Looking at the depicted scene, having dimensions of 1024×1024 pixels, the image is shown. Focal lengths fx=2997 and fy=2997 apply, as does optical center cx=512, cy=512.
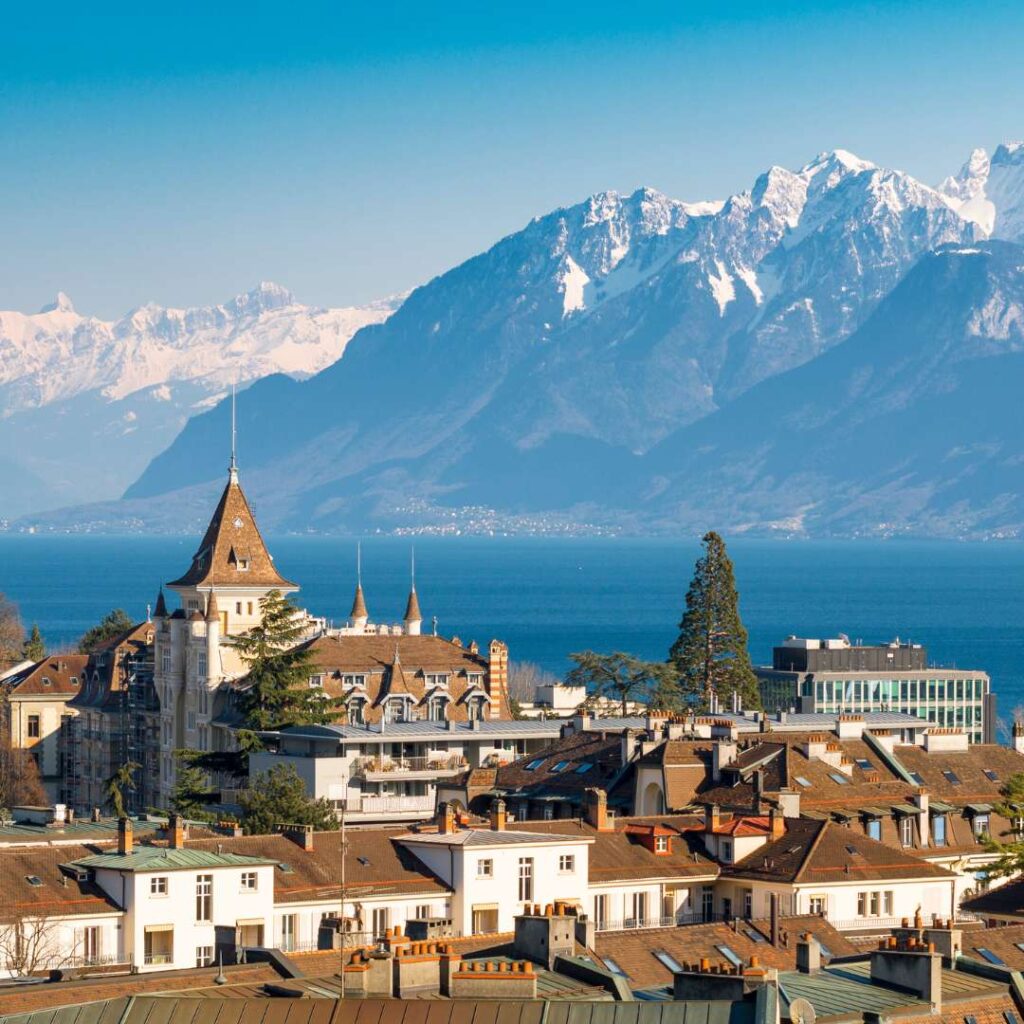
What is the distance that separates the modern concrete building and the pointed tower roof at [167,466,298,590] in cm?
3904

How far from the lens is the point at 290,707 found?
92188 mm

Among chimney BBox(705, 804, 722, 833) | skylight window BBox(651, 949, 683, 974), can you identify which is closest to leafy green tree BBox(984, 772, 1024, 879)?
chimney BBox(705, 804, 722, 833)

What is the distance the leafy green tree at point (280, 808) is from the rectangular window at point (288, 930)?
13938 millimetres

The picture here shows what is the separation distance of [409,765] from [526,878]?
1220 inches

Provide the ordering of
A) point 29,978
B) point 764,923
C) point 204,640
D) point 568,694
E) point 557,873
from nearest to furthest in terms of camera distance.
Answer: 1. point 29,978
2. point 764,923
3. point 557,873
4. point 204,640
5. point 568,694

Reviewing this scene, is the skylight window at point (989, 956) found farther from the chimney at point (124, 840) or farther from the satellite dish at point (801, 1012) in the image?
the chimney at point (124, 840)

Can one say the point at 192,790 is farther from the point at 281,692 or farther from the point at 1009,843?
the point at 1009,843

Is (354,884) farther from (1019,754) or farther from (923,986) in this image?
(1019,754)

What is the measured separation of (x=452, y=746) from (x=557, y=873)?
3214cm

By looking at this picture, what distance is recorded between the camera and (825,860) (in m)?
56.8

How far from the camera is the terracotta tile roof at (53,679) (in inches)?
4560

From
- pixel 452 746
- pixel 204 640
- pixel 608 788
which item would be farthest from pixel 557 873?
pixel 204 640

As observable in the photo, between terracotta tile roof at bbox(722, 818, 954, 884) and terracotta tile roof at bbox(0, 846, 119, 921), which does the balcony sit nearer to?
terracotta tile roof at bbox(722, 818, 954, 884)

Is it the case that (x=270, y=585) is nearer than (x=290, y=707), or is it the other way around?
(x=290, y=707)
